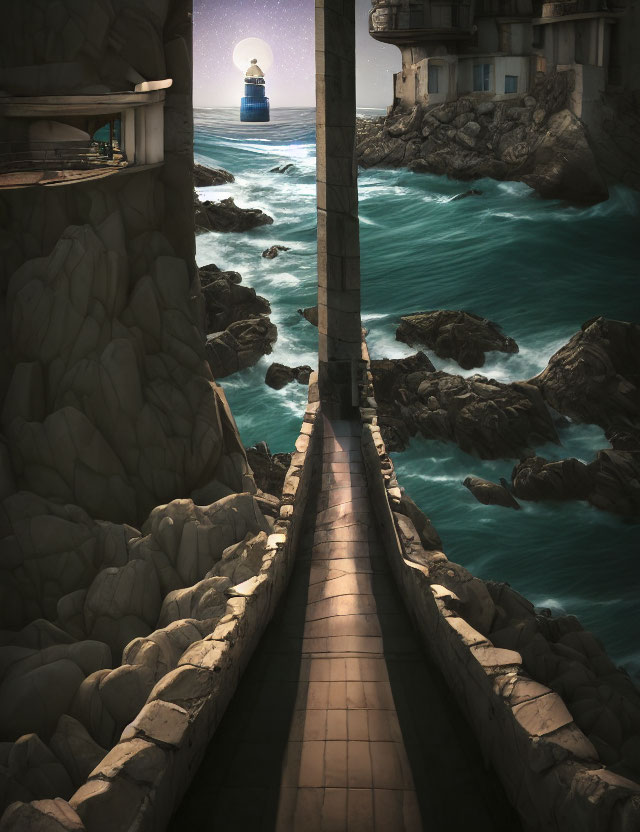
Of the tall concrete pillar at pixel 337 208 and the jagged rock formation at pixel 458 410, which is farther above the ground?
the tall concrete pillar at pixel 337 208

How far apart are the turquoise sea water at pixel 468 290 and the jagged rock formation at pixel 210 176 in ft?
0.69

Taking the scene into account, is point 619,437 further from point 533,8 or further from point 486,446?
point 533,8

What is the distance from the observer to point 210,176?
33.0 meters

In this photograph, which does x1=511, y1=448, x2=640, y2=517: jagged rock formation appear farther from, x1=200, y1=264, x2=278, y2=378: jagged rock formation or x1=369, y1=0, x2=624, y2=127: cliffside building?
x1=369, y1=0, x2=624, y2=127: cliffside building

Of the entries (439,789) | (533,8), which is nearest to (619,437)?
(533,8)

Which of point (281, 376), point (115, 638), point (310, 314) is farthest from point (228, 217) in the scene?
point (115, 638)

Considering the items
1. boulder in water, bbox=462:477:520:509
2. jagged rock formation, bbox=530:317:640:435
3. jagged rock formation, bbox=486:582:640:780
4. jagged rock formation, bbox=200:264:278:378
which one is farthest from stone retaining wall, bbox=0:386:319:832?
jagged rock formation, bbox=200:264:278:378

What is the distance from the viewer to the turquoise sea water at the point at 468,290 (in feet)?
70.6

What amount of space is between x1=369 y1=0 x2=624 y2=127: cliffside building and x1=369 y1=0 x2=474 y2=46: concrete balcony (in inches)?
Answer: 1.2

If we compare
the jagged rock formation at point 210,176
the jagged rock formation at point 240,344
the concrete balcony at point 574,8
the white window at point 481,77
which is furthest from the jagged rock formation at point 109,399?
the white window at point 481,77

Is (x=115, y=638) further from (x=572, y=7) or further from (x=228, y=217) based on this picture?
(x=572, y=7)

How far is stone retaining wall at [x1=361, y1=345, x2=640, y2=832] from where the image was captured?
688 cm

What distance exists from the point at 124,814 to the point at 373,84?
29367mm

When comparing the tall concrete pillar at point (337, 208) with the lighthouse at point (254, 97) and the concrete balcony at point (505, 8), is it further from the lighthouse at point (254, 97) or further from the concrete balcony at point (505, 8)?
the concrete balcony at point (505, 8)
